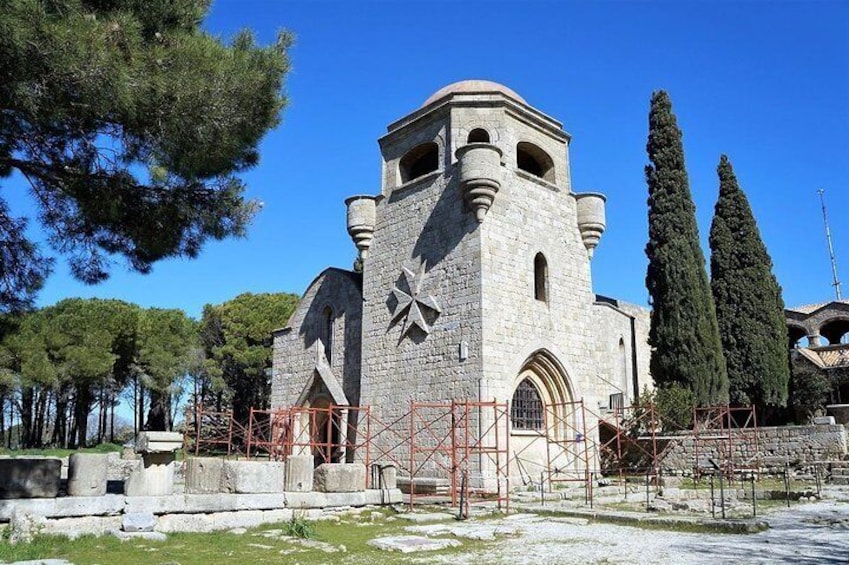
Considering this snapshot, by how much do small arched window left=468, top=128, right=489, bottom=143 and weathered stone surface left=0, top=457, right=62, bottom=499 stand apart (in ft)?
41.7

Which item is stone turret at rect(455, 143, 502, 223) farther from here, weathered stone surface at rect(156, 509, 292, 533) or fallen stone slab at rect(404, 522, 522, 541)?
weathered stone surface at rect(156, 509, 292, 533)

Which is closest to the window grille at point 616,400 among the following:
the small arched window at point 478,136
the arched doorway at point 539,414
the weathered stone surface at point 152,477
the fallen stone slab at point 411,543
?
the arched doorway at point 539,414

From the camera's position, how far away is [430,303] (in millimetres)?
17250

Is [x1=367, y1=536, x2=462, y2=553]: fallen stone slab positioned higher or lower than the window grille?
lower

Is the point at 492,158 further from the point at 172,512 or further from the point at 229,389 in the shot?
the point at 229,389

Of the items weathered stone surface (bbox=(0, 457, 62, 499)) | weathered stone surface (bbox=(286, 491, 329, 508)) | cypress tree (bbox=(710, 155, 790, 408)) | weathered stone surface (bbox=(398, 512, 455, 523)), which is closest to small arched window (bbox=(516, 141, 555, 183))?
cypress tree (bbox=(710, 155, 790, 408))

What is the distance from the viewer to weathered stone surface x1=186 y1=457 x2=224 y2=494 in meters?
11.1

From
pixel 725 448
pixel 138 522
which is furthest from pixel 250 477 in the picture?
pixel 725 448

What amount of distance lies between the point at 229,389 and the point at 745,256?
87.1ft

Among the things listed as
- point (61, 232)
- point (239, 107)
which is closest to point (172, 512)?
point (61, 232)

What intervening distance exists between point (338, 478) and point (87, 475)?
432cm

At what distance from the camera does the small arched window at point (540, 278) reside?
1827 centimetres

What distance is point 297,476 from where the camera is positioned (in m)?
11.9

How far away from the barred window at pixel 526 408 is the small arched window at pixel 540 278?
7.69ft
